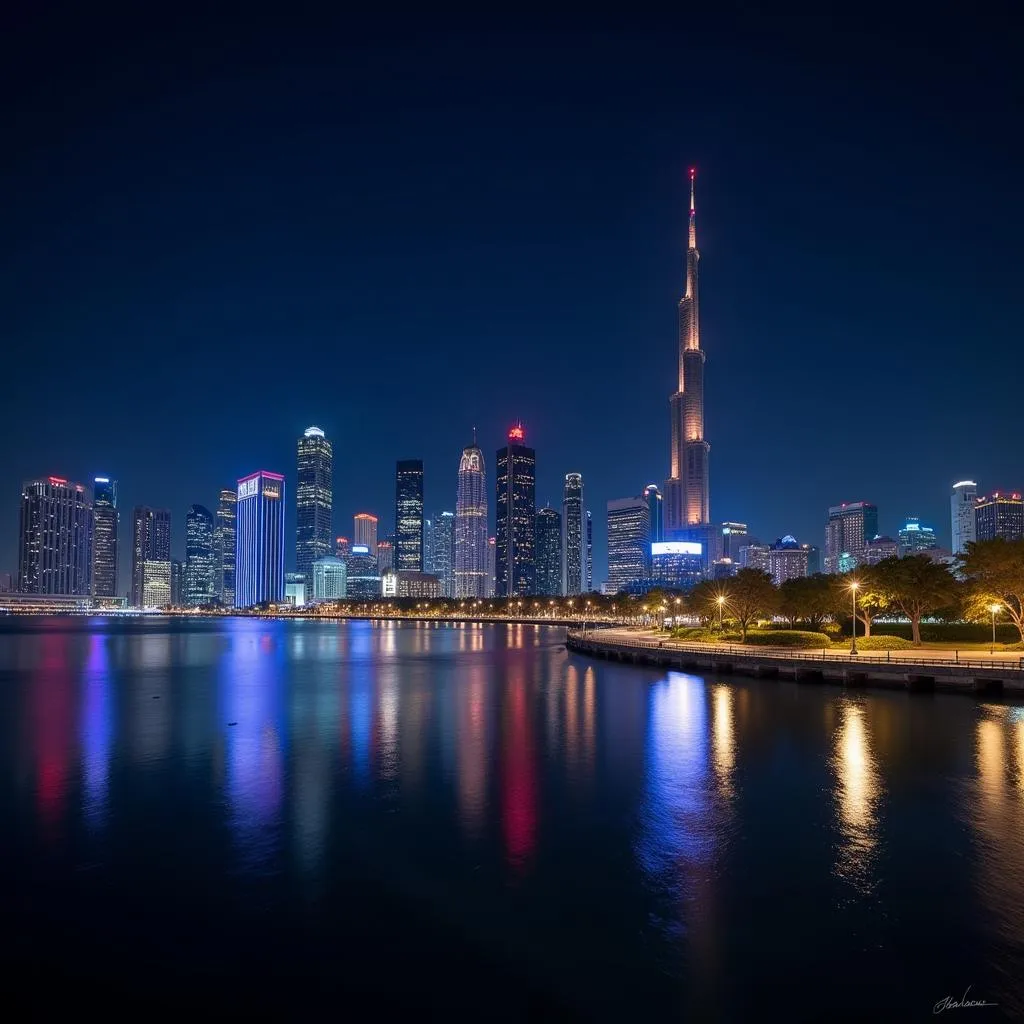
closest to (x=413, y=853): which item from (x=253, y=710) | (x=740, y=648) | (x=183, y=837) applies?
(x=183, y=837)

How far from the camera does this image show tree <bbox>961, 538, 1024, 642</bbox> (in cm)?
6038

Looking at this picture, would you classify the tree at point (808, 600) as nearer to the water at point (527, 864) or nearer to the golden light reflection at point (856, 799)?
the water at point (527, 864)

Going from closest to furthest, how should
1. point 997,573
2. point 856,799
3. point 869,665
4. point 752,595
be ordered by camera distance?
point 856,799, point 869,665, point 997,573, point 752,595

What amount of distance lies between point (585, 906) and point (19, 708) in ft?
167

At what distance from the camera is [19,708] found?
5100 cm

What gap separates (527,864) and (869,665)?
45.1 metres

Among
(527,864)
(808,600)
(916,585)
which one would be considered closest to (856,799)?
(527,864)

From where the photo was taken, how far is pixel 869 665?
55.8m

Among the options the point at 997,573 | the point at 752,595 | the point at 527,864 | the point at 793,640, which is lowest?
the point at 793,640

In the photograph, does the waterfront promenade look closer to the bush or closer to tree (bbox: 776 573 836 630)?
the bush

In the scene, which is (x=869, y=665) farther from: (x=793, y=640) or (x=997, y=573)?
(x=793, y=640)

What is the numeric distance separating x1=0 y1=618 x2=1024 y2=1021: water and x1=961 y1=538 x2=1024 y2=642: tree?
20.8m

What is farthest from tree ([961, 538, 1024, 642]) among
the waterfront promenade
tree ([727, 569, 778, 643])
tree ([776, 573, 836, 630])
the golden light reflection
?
the golden light reflection

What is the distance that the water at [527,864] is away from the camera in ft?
47.5
